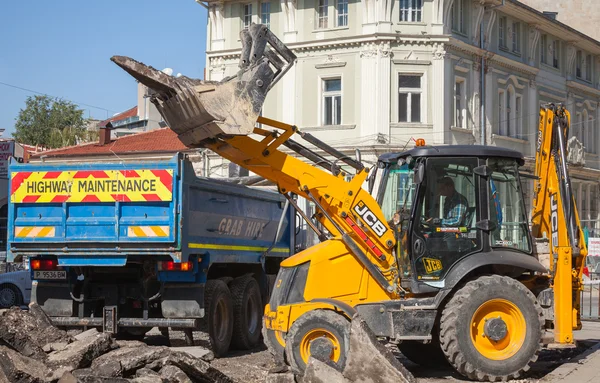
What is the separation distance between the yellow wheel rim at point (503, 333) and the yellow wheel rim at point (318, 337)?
1.52 m

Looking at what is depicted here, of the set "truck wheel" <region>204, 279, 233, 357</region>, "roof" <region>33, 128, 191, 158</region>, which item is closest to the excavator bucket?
"truck wheel" <region>204, 279, 233, 357</region>

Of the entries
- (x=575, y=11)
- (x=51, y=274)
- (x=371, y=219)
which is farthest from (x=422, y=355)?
(x=575, y=11)

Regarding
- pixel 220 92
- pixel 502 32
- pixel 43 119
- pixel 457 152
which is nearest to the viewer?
pixel 220 92

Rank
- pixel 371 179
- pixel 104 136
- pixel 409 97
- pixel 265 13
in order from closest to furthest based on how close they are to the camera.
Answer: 1. pixel 371 179
2. pixel 409 97
3. pixel 265 13
4. pixel 104 136

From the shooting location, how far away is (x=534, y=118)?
134ft

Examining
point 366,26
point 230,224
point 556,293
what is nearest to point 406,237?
point 556,293

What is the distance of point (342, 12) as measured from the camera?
116 feet

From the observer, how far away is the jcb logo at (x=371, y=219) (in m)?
11.3

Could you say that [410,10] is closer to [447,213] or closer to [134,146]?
[134,146]

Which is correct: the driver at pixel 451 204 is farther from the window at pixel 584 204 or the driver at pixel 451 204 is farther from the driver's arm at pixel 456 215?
the window at pixel 584 204

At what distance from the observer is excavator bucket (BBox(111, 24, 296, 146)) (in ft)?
35.7

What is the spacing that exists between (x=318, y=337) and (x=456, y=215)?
7.06 ft

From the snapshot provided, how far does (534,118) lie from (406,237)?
31.2m

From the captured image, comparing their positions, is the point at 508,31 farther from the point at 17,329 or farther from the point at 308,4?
the point at 17,329
